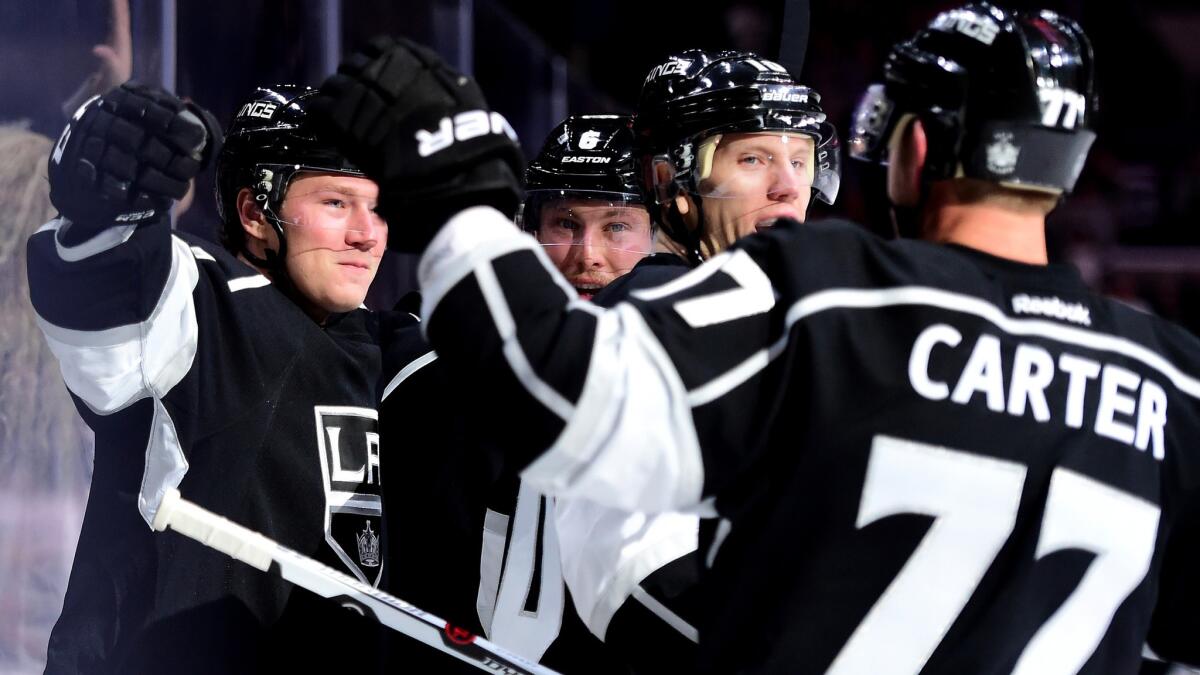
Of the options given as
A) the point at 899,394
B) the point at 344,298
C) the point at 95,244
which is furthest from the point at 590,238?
the point at 899,394

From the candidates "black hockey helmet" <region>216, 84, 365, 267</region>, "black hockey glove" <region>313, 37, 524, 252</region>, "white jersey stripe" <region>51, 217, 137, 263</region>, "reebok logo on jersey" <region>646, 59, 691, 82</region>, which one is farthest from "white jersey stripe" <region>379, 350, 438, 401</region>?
"black hockey glove" <region>313, 37, 524, 252</region>

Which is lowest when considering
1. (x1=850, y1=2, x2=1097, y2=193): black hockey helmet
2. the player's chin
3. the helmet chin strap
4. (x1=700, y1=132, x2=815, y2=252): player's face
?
the player's chin

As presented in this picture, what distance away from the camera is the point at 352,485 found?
234cm

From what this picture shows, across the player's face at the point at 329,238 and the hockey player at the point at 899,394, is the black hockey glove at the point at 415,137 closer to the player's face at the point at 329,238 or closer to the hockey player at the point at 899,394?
the hockey player at the point at 899,394

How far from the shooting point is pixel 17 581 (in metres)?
2.07

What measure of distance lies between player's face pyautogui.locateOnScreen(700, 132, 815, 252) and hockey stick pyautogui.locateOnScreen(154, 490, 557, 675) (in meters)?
0.77

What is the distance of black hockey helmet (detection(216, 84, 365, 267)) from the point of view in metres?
2.40

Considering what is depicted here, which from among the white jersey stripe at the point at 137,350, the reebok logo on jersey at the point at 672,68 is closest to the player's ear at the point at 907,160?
the reebok logo on jersey at the point at 672,68

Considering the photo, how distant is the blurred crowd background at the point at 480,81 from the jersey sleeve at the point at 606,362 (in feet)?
1.28

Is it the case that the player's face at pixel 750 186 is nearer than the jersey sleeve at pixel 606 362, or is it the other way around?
the jersey sleeve at pixel 606 362

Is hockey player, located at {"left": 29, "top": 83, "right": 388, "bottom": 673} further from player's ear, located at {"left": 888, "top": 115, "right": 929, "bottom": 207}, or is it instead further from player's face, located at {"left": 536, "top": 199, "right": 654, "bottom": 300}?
player's ear, located at {"left": 888, "top": 115, "right": 929, "bottom": 207}

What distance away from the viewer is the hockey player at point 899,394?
48.7 inches

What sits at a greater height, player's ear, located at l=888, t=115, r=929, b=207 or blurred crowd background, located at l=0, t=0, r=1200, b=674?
player's ear, located at l=888, t=115, r=929, b=207

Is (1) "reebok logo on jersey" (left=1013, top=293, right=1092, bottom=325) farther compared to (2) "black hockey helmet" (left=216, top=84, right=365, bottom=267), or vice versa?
(2) "black hockey helmet" (left=216, top=84, right=365, bottom=267)
